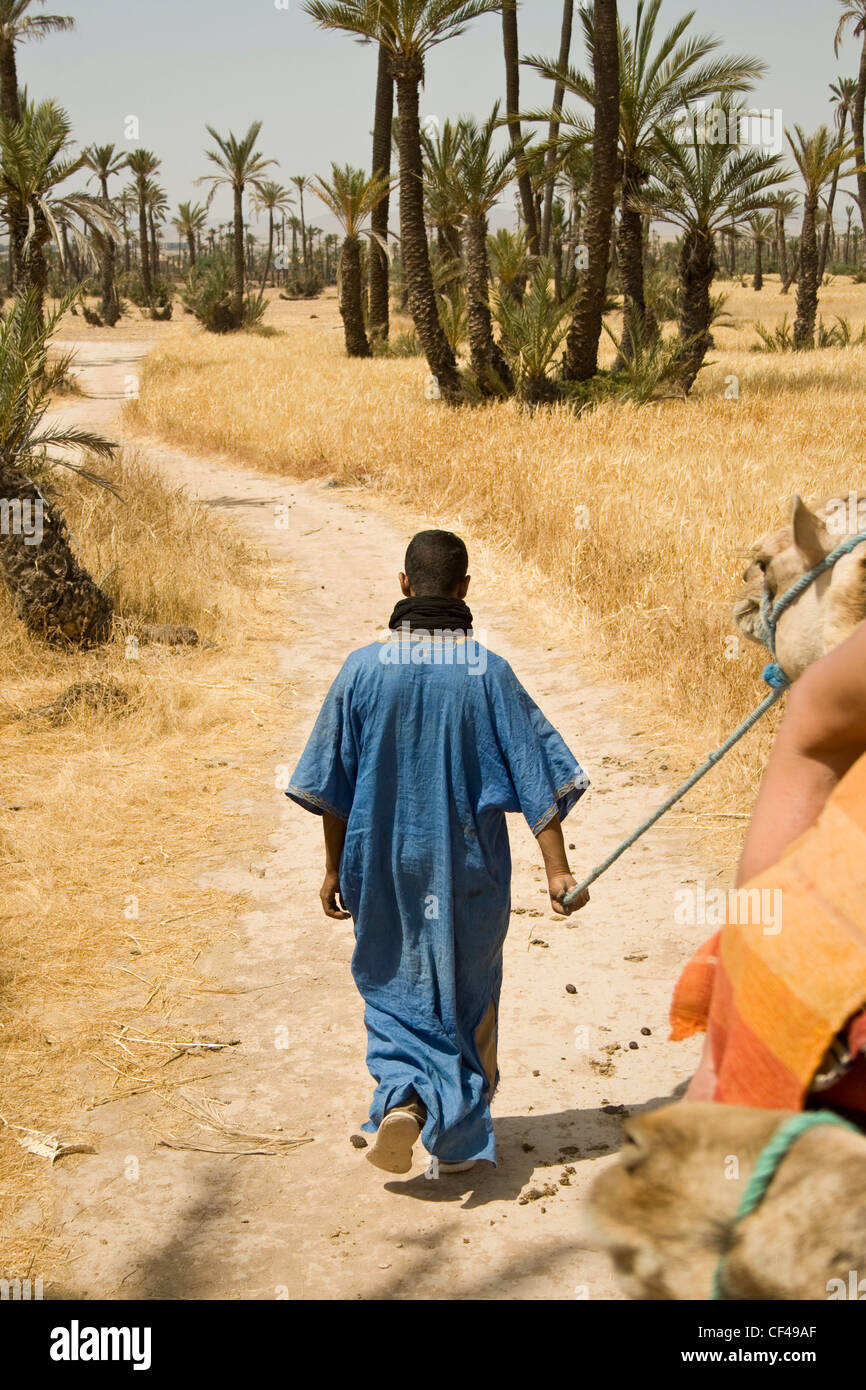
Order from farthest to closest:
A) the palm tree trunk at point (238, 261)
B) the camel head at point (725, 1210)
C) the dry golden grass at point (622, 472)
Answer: the palm tree trunk at point (238, 261), the dry golden grass at point (622, 472), the camel head at point (725, 1210)

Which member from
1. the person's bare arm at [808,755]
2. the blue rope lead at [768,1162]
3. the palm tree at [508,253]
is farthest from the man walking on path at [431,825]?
the palm tree at [508,253]

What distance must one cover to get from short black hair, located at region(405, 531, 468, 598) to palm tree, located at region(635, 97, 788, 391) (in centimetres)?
1487

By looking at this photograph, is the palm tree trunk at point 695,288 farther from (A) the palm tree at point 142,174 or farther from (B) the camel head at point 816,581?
(A) the palm tree at point 142,174

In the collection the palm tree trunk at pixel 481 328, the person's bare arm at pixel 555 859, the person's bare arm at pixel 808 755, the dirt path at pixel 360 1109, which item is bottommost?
the dirt path at pixel 360 1109

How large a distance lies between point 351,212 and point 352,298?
5.65 feet

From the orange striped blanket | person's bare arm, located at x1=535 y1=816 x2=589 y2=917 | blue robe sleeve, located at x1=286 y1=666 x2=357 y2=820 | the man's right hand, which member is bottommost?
the man's right hand

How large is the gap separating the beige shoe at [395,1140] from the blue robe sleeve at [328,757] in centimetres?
76

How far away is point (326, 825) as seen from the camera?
3160 mm

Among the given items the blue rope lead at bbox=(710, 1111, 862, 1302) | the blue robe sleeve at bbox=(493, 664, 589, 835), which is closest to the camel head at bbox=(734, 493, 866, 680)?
the blue rope lead at bbox=(710, 1111, 862, 1302)

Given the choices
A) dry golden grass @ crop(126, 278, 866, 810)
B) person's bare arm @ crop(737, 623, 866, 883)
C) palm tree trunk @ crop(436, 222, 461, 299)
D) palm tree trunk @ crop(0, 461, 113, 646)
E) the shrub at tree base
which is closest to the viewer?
person's bare arm @ crop(737, 623, 866, 883)

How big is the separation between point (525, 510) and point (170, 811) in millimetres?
5496

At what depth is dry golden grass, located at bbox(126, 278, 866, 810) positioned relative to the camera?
7020mm

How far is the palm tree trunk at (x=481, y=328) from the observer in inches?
691

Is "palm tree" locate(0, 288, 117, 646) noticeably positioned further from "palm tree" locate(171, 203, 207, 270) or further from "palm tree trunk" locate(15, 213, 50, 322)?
"palm tree" locate(171, 203, 207, 270)
